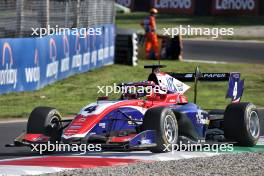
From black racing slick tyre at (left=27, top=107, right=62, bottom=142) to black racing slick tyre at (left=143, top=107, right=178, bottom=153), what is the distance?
4.40 feet

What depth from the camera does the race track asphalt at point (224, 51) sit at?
31.0 m

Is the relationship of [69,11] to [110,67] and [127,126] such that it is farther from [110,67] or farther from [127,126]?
[127,126]

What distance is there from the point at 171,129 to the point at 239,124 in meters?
1.18

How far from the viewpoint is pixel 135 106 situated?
38.7 feet

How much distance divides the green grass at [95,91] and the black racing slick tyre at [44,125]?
5126 millimetres

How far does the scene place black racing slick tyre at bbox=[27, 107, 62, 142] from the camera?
11.8 meters

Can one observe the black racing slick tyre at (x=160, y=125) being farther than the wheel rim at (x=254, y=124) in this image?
No

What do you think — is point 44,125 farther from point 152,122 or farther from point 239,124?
point 239,124

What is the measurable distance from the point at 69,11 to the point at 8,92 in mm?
5296

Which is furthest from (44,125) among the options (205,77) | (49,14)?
(49,14)

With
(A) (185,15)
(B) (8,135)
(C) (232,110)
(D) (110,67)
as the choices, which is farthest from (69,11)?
(A) (185,15)


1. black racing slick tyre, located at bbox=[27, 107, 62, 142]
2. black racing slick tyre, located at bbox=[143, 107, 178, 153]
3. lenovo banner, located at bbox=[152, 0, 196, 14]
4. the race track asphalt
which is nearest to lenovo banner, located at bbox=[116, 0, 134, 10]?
lenovo banner, located at bbox=[152, 0, 196, 14]

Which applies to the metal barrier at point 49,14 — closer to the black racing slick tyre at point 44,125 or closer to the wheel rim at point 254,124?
the black racing slick tyre at point 44,125

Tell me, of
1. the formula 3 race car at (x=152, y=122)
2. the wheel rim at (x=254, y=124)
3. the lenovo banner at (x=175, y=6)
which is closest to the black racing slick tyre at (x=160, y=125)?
the formula 3 race car at (x=152, y=122)
